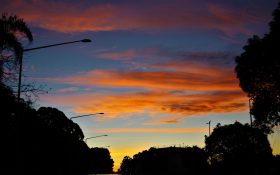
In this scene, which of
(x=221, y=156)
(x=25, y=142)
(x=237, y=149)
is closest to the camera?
(x=25, y=142)

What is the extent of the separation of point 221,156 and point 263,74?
4795 centimetres

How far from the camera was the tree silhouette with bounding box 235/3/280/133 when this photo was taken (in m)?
39.8

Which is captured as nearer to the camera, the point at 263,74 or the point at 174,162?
the point at 263,74

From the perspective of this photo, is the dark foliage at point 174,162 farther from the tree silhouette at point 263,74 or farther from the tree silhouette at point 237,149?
the tree silhouette at point 263,74

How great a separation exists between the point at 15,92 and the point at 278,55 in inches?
821

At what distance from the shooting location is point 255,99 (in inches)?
1753

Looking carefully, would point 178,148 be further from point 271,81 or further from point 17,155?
point 17,155

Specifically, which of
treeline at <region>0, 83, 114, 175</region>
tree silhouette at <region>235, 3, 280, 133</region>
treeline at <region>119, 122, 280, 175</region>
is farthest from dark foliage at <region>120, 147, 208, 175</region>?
tree silhouette at <region>235, 3, 280, 133</region>

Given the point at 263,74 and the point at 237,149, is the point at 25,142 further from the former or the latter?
the point at 237,149

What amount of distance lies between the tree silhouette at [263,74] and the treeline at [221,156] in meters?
8.35

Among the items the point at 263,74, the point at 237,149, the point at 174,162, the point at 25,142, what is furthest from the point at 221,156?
the point at 25,142

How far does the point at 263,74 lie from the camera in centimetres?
4169

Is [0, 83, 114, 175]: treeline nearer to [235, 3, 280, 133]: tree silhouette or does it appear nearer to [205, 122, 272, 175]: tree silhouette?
[235, 3, 280, 133]: tree silhouette

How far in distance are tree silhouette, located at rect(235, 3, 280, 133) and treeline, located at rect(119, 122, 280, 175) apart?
8353 mm
